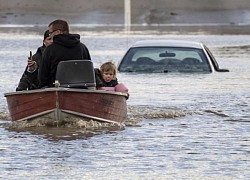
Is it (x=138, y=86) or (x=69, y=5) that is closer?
(x=138, y=86)

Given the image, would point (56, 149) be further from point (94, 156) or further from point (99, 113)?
point (99, 113)

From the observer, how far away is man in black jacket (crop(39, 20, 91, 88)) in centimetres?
1753

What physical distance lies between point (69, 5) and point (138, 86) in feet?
165

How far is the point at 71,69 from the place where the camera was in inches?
678

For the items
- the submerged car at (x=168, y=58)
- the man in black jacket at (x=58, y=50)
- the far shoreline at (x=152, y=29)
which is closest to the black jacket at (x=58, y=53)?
the man in black jacket at (x=58, y=50)

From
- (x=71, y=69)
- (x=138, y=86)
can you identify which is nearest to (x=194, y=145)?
(x=71, y=69)

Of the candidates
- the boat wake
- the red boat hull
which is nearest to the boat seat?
the red boat hull

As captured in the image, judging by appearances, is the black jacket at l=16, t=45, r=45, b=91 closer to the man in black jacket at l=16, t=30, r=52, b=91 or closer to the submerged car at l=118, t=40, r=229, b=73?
the man in black jacket at l=16, t=30, r=52, b=91

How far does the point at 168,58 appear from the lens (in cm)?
2680

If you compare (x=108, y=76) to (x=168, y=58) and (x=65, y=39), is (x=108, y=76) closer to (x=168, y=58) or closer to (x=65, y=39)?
(x=65, y=39)

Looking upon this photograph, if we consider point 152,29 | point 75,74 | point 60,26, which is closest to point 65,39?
point 60,26

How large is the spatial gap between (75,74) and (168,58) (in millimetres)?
9636

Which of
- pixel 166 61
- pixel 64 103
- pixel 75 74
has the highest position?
pixel 75 74

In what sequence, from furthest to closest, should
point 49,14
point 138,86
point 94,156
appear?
1. point 49,14
2. point 138,86
3. point 94,156
